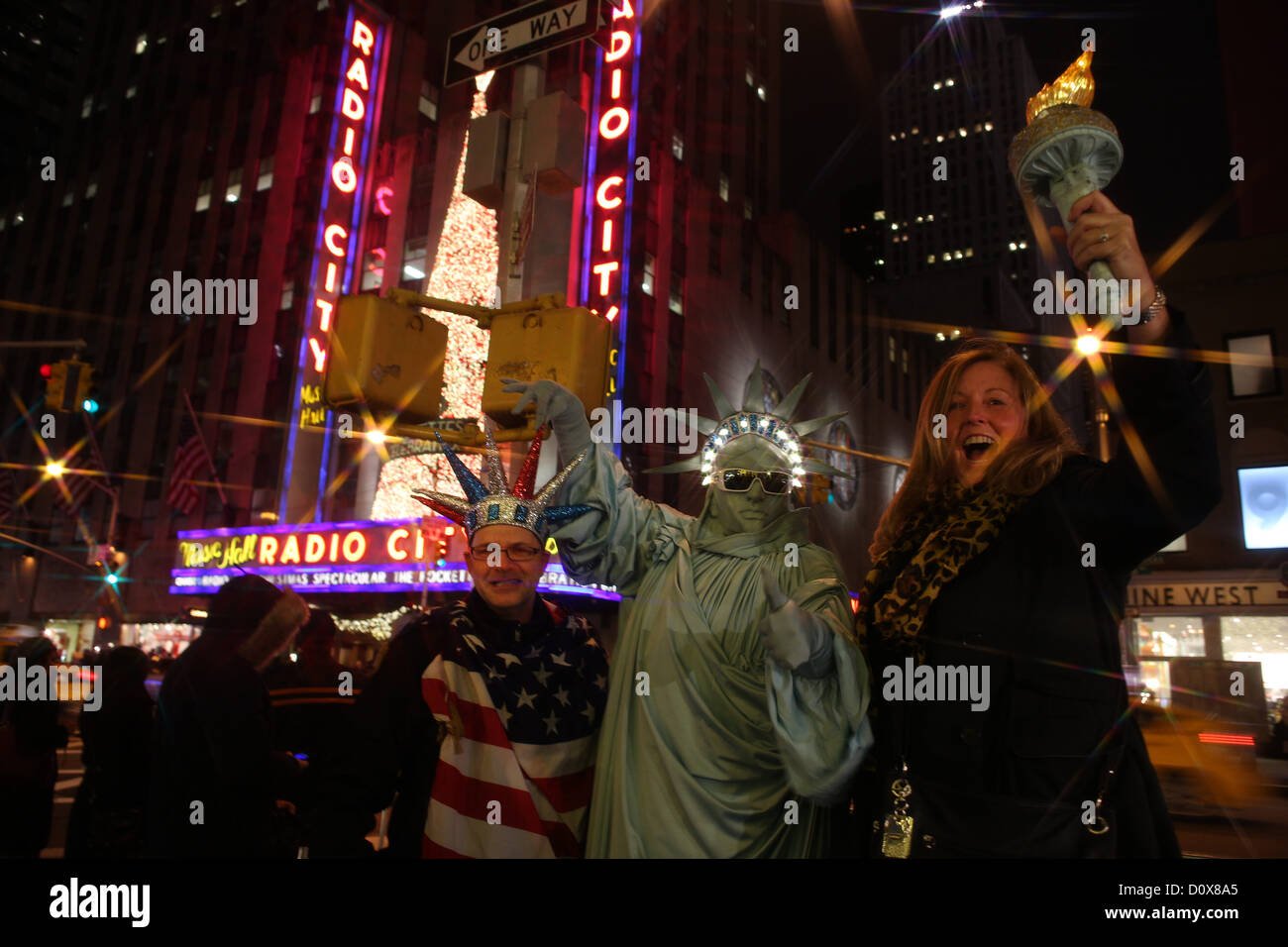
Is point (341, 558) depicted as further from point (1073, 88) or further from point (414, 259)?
point (1073, 88)

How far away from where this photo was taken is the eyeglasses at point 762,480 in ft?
11.6

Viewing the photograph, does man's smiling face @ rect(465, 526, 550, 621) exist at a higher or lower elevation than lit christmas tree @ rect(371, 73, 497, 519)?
lower

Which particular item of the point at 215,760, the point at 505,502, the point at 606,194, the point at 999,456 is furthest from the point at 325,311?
the point at 999,456

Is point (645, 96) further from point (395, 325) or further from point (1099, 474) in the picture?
point (1099, 474)

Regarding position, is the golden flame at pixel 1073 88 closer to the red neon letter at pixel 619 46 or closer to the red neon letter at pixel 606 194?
the red neon letter at pixel 606 194

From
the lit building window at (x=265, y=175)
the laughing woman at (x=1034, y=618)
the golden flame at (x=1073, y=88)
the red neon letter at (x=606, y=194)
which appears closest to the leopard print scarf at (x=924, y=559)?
the laughing woman at (x=1034, y=618)

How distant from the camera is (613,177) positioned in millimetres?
22359

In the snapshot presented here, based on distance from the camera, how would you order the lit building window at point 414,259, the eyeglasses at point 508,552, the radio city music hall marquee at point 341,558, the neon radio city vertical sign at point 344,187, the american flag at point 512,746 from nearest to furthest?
the american flag at point 512,746, the eyeglasses at point 508,552, the radio city music hall marquee at point 341,558, the neon radio city vertical sign at point 344,187, the lit building window at point 414,259

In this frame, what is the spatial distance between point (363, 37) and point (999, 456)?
2868 cm

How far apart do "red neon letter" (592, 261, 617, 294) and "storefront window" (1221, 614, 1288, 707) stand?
15.8 metres

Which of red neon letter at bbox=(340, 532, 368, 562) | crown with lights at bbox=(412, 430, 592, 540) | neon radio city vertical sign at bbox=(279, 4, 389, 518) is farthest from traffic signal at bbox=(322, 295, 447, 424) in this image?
neon radio city vertical sign at bbox=(279, 4, 389, 518)

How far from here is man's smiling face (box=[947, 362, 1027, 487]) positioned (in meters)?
2.97

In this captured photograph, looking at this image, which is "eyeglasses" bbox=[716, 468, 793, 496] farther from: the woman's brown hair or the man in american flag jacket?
the man in american flag jacket

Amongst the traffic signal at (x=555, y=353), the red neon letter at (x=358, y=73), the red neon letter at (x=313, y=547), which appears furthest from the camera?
the red neon letter at (x=358, y=73)
